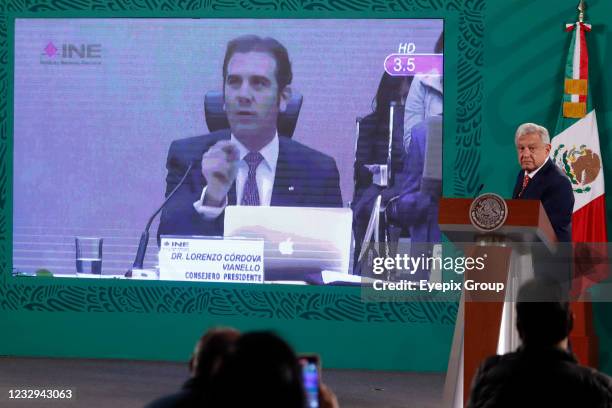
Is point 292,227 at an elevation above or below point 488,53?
below

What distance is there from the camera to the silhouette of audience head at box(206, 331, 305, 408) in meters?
1.93

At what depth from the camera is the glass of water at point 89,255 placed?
855 cm

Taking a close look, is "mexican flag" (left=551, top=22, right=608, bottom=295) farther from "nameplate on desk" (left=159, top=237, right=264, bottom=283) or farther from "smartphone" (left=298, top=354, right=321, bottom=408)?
"smartphone" (left=298, top=354, right=321, bottom=408)

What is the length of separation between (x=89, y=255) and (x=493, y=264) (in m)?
4.69

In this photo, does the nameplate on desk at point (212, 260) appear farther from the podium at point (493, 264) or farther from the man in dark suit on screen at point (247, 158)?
the podium at point (493, 264)

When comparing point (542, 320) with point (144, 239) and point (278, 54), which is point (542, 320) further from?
point (144, 239)

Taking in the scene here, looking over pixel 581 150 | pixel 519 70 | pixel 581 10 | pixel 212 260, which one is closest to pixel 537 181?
pixel 581 150

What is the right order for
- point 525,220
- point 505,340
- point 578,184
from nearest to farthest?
point 525,220 → point 505,340 → point 578,184

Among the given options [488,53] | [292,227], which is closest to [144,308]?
[292,227]

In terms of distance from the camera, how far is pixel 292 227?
8.36 m

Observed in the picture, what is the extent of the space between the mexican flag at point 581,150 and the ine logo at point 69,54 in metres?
3.52

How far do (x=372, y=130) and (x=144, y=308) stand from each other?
2.18 meters

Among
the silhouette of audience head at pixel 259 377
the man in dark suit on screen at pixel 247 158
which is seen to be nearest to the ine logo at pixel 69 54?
the man in dark suit on screen at pixel 247 158

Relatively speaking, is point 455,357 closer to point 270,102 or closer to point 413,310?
point 413,310
